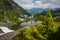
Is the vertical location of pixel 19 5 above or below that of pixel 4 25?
above

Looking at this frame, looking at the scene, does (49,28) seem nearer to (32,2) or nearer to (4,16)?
(32,2)

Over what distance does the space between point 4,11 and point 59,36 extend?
114 cm

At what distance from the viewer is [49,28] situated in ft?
13.1

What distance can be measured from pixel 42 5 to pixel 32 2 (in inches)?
7.8

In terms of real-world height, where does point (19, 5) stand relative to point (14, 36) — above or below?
above

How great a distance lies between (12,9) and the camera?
4.35 metres

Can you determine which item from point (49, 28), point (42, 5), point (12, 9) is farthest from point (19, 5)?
point (49, 28)

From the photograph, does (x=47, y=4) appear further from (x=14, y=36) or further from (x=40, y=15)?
(x=14, y=36)

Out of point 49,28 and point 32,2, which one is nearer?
point 49,28


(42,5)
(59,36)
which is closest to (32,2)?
(42,5)

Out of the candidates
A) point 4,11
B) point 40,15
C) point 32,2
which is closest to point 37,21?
point 40,15

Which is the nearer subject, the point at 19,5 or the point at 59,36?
the point at 59,36

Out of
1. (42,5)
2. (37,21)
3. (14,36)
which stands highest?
(42,5)

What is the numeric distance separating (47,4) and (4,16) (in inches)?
31.9
